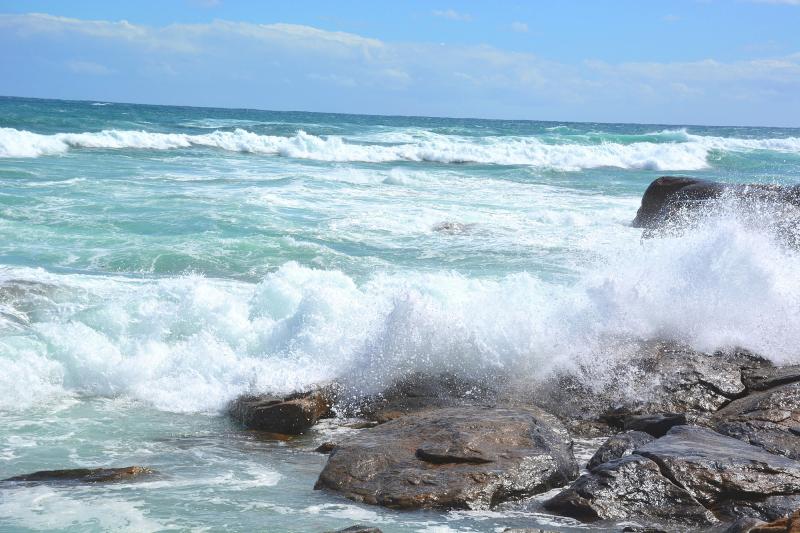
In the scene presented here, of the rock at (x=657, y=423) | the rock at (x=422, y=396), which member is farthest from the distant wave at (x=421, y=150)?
the rock at (x=657, y=423)

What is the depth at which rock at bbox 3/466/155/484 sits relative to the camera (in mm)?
5320

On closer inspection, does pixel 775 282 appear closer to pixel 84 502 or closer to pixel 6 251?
pixel 84 502

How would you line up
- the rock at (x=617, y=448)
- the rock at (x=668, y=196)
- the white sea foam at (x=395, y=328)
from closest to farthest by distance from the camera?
1. the rock at (x=617, y=448)
2. the white sea foam at (x=395, y=328)
3. the rock at (x=668, y=196)

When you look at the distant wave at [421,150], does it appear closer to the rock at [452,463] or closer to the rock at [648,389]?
the rock at [648,389]

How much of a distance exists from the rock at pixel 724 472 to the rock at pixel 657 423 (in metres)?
0.93

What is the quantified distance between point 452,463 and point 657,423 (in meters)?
1.72

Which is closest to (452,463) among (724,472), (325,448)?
(325,448)

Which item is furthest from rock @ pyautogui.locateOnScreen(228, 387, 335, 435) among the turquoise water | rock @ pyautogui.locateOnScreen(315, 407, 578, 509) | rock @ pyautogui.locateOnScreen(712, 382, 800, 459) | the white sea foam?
rock @ pyautogui.locateOnScreen(712, 382, 800, 459)

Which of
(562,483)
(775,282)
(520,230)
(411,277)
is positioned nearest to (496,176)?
(520,230)

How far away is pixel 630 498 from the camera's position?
4805 millimetres

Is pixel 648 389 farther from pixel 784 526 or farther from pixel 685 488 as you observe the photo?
pixel 784 526

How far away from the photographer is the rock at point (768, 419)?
5.64 m

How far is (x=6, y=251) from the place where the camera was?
474 inches

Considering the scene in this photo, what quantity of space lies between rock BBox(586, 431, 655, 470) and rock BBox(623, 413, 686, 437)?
1.32 ft
